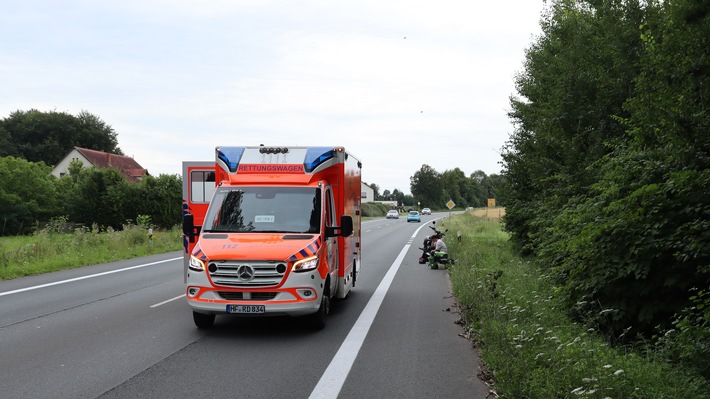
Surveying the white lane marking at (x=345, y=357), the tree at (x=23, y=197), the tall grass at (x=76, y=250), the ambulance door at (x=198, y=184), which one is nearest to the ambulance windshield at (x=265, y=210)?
the white lane marking at (x=345, y=357)

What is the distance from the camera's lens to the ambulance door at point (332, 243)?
9302 mm

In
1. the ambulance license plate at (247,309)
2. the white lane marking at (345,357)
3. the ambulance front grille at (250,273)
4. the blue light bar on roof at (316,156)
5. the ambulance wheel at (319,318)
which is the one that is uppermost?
the blue light bar on roof at (316,156)

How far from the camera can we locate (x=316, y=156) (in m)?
9.81

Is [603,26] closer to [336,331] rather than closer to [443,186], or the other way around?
[336,331]

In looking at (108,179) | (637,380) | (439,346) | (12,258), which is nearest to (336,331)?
(439,346)

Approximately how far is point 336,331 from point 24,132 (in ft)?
282

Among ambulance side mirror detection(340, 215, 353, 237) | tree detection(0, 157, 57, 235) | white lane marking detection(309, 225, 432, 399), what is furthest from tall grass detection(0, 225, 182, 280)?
tree detection(0, 157, 57, 235)

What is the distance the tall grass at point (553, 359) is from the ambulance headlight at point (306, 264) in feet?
7.81

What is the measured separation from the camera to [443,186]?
168 metres

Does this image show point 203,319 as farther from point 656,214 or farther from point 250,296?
point 656,214

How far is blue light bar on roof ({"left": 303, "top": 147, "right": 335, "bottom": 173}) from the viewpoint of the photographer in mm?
9703

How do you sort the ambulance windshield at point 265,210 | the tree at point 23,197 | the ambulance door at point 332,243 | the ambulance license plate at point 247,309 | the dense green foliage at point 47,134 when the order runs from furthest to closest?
1. the dense green foliage at point 47,134
2. the tree at point 23,197
3. the ambulance door at point 332,243
4. the ambulance windshield at point 265,210
5. the ambulance license plate at point 247,309

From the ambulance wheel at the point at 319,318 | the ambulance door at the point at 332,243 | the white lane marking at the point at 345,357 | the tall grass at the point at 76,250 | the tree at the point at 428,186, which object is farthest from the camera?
the tree at the point at 428,186

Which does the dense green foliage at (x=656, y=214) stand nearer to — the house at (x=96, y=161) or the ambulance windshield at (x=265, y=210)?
the ambulance windshield at (x=265, y=210)
